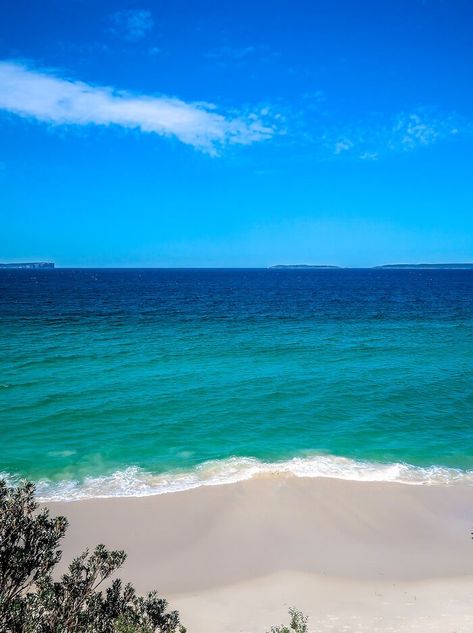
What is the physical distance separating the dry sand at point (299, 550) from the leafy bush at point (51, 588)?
512 centimetres

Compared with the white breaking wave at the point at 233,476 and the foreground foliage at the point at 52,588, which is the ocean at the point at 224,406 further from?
the foreground foliage at the point at 52,588

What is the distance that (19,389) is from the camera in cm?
2653

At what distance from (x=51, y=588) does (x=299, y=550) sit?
9725mm

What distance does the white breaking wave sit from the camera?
16484 millimetres

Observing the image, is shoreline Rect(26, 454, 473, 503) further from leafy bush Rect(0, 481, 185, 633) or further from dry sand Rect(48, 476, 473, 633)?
leafy bush Rect(0, 481, 185, 633)

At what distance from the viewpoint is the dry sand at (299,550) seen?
10.9 m

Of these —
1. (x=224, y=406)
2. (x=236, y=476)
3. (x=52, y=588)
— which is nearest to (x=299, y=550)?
(x=236, y=476)

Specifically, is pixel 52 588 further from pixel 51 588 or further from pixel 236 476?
pixel 236 476

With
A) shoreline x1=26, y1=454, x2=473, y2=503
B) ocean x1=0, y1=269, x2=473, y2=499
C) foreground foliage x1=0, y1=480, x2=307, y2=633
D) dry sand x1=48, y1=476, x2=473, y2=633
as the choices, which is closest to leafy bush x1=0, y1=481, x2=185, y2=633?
foreground foliage x1=0, y1=480, x2=307, y2=633

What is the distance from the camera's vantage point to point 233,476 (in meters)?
17.6

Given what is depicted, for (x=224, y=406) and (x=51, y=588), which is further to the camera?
(x=224, y=406)

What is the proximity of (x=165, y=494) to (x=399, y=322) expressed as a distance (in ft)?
145

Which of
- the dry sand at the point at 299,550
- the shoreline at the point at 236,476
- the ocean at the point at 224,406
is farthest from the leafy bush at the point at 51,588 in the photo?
the ocean at the point at 224,406

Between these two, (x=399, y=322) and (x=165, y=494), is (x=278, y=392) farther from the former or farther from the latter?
(x=399, y=322)
